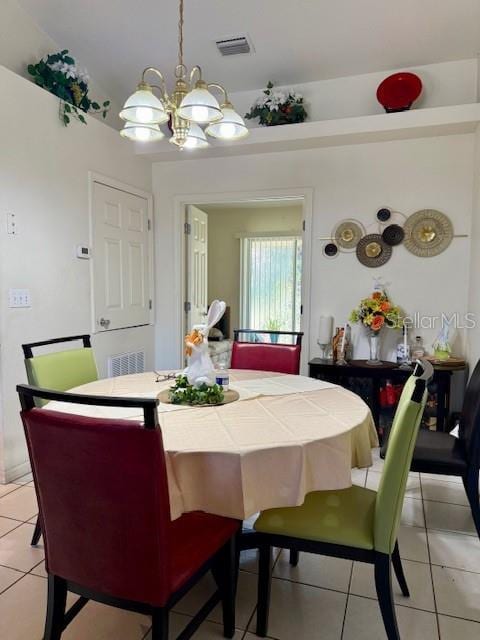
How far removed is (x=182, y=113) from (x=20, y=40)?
182 centimetres

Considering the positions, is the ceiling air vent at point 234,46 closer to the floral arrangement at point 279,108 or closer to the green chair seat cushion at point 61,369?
the floral arrangement at point 279,108

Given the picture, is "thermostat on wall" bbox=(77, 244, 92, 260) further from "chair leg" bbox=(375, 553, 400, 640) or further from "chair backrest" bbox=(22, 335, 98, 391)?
"chair leg" bbox=(375, 553, 400, 640)

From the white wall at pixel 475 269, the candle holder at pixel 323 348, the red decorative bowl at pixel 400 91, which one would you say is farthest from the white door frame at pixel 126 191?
the white wall at pixel 475 269

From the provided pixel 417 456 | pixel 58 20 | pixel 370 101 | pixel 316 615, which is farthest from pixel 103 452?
pixel 370 101

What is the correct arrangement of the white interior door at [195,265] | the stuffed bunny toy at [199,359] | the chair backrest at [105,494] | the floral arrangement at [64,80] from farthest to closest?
1. the white interior door at [195,265]
2. the floral arrangement at [64,80]
3. the stuffed bunny toy at [199,359]
4. the chair backrest at [105,494]

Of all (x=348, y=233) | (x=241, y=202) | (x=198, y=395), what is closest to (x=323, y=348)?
(x=348, y=233)

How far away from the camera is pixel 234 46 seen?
10.4 ft

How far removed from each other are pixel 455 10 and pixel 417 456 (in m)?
2.76

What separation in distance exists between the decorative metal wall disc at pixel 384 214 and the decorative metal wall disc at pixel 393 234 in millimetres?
67

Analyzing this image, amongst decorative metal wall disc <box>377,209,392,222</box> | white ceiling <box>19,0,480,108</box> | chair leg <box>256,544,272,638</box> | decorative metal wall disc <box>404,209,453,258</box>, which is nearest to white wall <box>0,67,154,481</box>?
white ceiling <box>19,0,480,108</box>

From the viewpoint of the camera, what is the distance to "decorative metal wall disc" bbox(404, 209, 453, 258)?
11.0 feet

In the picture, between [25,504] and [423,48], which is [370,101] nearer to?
[423,48]

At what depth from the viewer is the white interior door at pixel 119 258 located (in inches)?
135

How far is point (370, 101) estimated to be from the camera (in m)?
3.42
